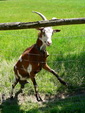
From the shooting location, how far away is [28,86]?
19.2 ft

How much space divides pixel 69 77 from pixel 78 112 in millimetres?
1341

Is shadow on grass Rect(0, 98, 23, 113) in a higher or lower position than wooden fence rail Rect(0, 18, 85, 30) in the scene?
lower

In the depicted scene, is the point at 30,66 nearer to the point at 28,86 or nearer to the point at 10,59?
the point at 28,86

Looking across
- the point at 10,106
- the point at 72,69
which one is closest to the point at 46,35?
the point at 10,106

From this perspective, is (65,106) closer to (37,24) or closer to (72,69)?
(72,69)

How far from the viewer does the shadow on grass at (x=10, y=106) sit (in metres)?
5.09

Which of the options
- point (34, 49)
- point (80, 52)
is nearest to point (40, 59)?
point (34, 49)

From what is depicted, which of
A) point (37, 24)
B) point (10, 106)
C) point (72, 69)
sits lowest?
point (10, 106)

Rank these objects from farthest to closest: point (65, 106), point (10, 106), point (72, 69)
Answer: point (72, 69), point (10, 106), point (65, 106)

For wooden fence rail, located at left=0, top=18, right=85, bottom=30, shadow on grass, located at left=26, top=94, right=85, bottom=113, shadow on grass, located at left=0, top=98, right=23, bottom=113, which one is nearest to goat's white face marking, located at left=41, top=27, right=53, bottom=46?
wooden fence rail, located at left=0, top=18, right=85, bottom=30

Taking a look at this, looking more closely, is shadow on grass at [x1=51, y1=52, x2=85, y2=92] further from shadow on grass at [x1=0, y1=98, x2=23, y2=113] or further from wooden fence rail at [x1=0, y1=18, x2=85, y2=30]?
wooden fence rail at [x1=0, y1=18, x2=85, y2=30]

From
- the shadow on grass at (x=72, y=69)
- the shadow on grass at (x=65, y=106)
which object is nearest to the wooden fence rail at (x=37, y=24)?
the shadow on grass at (x=65, y=106)

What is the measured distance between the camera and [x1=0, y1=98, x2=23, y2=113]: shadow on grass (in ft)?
16.7

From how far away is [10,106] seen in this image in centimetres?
527
